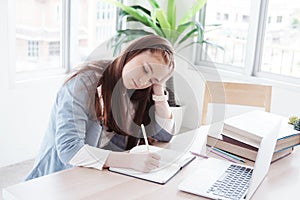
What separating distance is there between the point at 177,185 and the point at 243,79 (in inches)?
92.2

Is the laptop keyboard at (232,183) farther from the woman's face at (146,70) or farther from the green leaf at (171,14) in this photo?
the green leaf at (171,14)

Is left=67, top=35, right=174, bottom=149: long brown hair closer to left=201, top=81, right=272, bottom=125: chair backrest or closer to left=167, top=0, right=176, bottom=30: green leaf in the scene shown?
left=201, top=81, right=272, bottom=125: chair backrest

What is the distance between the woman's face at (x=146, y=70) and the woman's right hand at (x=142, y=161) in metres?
0.27

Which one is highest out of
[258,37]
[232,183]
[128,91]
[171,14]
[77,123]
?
[171,14]

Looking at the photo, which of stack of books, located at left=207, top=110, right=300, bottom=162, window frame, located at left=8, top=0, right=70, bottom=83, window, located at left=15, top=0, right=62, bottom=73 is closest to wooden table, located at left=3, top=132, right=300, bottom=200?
stack of books, located at left=207, top=110, right=300, bottom=162

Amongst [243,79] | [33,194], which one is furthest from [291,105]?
[33,194]

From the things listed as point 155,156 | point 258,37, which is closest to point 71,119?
point 155,156

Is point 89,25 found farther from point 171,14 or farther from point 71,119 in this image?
point 71,119

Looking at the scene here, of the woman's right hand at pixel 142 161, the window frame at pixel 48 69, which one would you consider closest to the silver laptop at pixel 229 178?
the woman's right hand at pixel 142 161

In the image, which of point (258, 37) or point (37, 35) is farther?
point (258, 37)

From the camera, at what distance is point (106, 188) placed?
42.8 inches

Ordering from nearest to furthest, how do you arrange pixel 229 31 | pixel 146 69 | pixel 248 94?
1. pixel 146 69
2. pixel 248 94
3. pixel 229 31

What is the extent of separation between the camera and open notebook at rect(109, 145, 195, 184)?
1.17 meters

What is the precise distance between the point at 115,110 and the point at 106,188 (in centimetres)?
22
